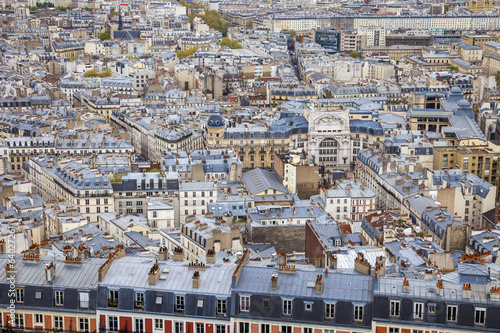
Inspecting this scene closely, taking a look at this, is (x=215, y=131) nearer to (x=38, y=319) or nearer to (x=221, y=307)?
(x=38, y=319)

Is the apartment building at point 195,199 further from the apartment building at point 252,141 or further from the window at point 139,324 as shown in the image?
the window at point 139,324

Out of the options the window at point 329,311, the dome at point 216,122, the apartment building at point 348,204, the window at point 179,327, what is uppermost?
the window at point 329,311

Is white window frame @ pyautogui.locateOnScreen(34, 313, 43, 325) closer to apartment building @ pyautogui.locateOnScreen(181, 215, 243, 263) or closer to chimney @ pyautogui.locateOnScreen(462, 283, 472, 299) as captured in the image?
apartment building @ pyautogui.locateOnScreen(181, 215, 243, 263)

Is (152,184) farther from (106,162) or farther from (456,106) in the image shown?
(456,106)

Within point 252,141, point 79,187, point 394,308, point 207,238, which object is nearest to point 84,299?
point 394,308

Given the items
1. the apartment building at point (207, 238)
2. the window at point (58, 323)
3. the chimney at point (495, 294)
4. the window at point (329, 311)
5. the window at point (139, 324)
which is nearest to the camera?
the chimney at point (495, 294)

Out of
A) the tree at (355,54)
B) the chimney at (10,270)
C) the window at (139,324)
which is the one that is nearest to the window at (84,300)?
the window at (139,324)
